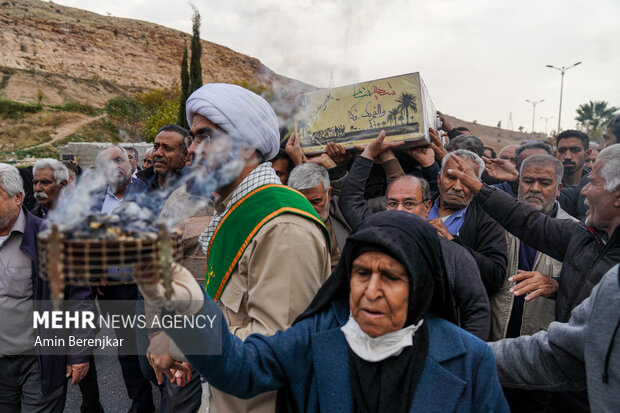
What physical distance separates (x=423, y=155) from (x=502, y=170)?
105 cm

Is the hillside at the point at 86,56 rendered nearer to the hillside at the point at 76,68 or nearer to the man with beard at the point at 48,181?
the hillside at the point at 76,68

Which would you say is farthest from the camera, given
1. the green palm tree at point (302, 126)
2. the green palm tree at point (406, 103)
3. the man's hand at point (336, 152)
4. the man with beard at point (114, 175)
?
the man with beard at point (114, 175)

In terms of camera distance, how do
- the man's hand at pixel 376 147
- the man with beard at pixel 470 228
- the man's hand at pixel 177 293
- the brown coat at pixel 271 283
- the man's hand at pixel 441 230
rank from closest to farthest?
the man's hand at pixel 177 293, the brown coat at pixel 271 283, the man's hand at pixel 441 230, the man with beard at pixel 470 228, the man's hand at pixel 376 147

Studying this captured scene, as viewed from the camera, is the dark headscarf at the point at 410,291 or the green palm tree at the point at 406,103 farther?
the green palm tree at the point at 406,103

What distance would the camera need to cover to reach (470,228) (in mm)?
3094

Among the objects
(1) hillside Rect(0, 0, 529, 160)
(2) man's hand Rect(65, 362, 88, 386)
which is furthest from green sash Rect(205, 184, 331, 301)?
(1) hillside Rect(0, 0, 529, 160)

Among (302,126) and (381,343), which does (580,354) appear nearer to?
(381,343)

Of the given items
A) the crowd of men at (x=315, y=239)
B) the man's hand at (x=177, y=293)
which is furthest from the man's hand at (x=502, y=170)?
the man's hand at (x=177, y=293)

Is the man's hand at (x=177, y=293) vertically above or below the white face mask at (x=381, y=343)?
above

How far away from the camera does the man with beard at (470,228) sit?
9.53 feet

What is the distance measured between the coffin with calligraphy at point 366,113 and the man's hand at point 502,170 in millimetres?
1049

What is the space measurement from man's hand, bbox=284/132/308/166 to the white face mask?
230cm

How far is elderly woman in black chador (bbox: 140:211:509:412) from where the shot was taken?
1.44 meters

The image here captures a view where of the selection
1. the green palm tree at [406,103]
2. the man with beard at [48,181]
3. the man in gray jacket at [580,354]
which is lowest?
the man in gray jacket at [580,354]
